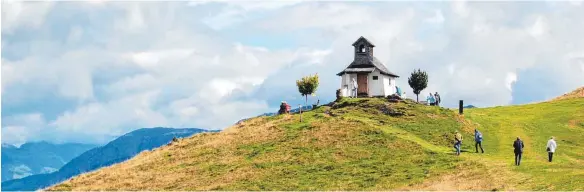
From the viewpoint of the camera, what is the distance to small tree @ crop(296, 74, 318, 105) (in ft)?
349

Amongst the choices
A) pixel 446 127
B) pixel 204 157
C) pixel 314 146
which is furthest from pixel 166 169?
pixel 446 127

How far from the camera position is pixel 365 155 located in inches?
3118

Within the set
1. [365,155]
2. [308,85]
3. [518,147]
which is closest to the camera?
[518,147]

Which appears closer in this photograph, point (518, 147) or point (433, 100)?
point (518, 147)

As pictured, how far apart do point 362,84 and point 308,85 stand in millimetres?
8601

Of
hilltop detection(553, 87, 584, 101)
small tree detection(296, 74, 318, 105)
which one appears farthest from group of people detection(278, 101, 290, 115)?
hilltop detection(553, 87, 584, 101)

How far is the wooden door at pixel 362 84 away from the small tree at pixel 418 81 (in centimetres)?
794

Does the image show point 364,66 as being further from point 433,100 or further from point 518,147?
point 518,147

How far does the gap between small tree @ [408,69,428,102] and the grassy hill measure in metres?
11.2

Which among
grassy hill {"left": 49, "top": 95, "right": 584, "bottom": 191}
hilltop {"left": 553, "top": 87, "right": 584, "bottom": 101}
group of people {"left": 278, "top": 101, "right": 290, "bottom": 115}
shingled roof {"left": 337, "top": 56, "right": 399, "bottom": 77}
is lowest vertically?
grassy hill {"left": 49, "top": 95, "right": 584, "bottom": 191}

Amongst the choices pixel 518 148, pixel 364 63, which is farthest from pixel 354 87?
pixel 518 148

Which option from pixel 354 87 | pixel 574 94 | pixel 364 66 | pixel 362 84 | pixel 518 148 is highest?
pixel 364 66

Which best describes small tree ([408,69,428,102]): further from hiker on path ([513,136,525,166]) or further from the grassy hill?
hiker on path ([513,136,525,166])

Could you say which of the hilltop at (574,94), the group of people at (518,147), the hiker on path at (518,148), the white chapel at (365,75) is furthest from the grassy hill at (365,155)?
the hilltop at (574,94)
